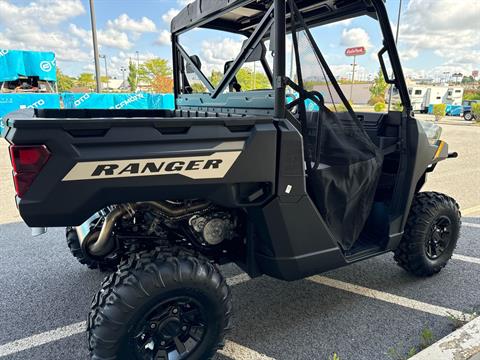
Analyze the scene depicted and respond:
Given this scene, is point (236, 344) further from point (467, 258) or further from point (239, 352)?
point (467, 258)

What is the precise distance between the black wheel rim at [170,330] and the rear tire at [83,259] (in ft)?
3.57

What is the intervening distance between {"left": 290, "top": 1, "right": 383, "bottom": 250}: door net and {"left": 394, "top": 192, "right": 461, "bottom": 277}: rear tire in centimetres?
72

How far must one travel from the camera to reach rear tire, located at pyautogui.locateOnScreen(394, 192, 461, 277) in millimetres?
2906

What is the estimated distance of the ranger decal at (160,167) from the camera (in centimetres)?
164

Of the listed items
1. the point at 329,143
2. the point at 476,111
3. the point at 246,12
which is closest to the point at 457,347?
the point at 329,143

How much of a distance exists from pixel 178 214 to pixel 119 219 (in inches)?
20.6

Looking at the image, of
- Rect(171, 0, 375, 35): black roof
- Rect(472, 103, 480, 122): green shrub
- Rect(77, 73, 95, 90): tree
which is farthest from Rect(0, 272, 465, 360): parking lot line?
Rect(77, 73, 95, 90): tree

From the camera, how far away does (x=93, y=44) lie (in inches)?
471

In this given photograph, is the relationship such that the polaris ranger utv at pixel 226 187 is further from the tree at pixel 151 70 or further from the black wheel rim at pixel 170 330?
the tree at pixel 151 70

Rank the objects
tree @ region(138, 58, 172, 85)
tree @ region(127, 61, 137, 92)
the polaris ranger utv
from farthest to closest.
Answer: tree @ region(127, 61, 137, 92) < tree @ region(138, 58, 172, 85) < the polaris ranger utv

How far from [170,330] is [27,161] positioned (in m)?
1.13

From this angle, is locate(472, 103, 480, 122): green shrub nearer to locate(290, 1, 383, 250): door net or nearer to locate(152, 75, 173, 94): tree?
locate(152, 75, 173, 94): tree

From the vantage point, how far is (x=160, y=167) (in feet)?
5.81

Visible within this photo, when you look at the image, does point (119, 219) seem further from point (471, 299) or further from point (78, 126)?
point (471, 299)
